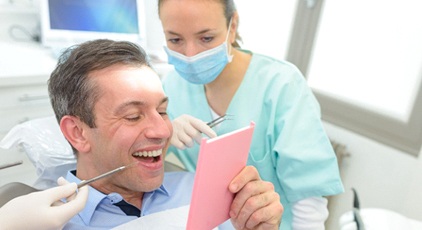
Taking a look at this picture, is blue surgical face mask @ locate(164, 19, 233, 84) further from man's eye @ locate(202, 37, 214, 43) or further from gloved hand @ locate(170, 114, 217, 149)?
gloved hand @ locate(170, 114, 217, 149)

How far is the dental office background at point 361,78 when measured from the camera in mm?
1895

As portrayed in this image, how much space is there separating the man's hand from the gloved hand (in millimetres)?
334

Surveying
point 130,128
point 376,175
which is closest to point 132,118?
point 130,128

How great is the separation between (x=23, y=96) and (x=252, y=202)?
4.82 feet

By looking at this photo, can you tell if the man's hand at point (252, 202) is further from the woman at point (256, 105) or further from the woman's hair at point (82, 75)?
the woman's hair at point (82, 75)

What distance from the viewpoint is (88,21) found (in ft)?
8.06

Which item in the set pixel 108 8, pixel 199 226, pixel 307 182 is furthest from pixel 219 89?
pixel 108 8

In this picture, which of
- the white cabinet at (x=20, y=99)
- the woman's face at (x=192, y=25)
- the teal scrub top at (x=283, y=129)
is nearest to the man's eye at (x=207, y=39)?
the woman's face at (x=192, y=25)

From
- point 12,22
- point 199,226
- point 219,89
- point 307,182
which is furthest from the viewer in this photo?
point 12,22

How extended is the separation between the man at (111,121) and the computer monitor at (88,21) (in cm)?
145

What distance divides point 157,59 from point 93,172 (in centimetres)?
156

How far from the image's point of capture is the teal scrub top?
122 centimetres

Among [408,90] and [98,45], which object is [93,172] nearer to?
[98,45]

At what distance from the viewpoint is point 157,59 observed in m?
2.57
